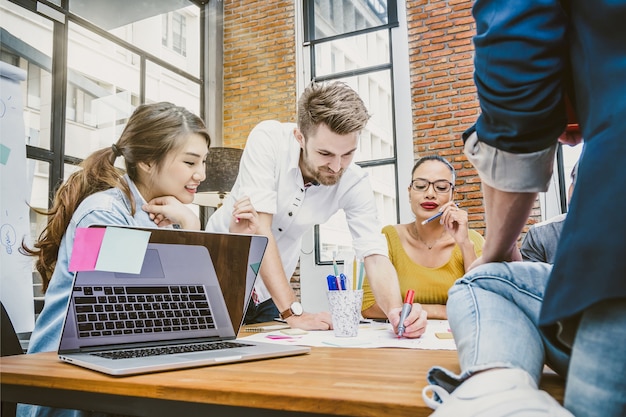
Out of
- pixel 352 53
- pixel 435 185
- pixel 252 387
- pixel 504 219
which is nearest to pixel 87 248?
pixel 252 387

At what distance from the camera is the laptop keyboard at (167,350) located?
2.72ft

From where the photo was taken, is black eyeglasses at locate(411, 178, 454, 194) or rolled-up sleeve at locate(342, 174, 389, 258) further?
black eyeglasses at locate(411, 178, 454, 194)

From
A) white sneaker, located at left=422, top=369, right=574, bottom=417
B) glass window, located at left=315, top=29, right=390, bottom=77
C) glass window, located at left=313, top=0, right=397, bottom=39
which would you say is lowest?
white sneaker, located at left=422, top=369, right=574, bottom=417

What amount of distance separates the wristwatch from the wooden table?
0.65 metres

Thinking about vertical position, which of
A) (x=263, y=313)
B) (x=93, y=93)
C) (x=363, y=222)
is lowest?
(x=263, y=313)

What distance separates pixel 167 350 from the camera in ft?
2.87

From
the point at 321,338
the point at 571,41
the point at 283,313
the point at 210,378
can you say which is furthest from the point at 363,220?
Answer: the point at 571,41

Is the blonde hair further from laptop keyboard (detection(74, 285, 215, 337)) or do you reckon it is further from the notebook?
laptop keyboard (detection(74, 285, 215, 337))

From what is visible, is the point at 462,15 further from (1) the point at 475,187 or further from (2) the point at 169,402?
(2) the point at 169,402

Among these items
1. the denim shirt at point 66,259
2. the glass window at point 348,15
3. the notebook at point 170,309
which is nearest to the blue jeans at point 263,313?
the denim shirt at point 66,259

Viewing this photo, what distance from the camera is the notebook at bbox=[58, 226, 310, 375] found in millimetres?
843

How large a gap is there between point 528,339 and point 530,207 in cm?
15

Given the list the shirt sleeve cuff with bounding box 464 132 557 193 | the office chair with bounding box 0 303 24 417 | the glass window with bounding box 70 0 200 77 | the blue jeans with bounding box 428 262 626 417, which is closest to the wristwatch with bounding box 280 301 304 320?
the office chair with bounding box 0 303 24 417

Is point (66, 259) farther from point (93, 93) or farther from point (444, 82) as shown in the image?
point (444, 82)
